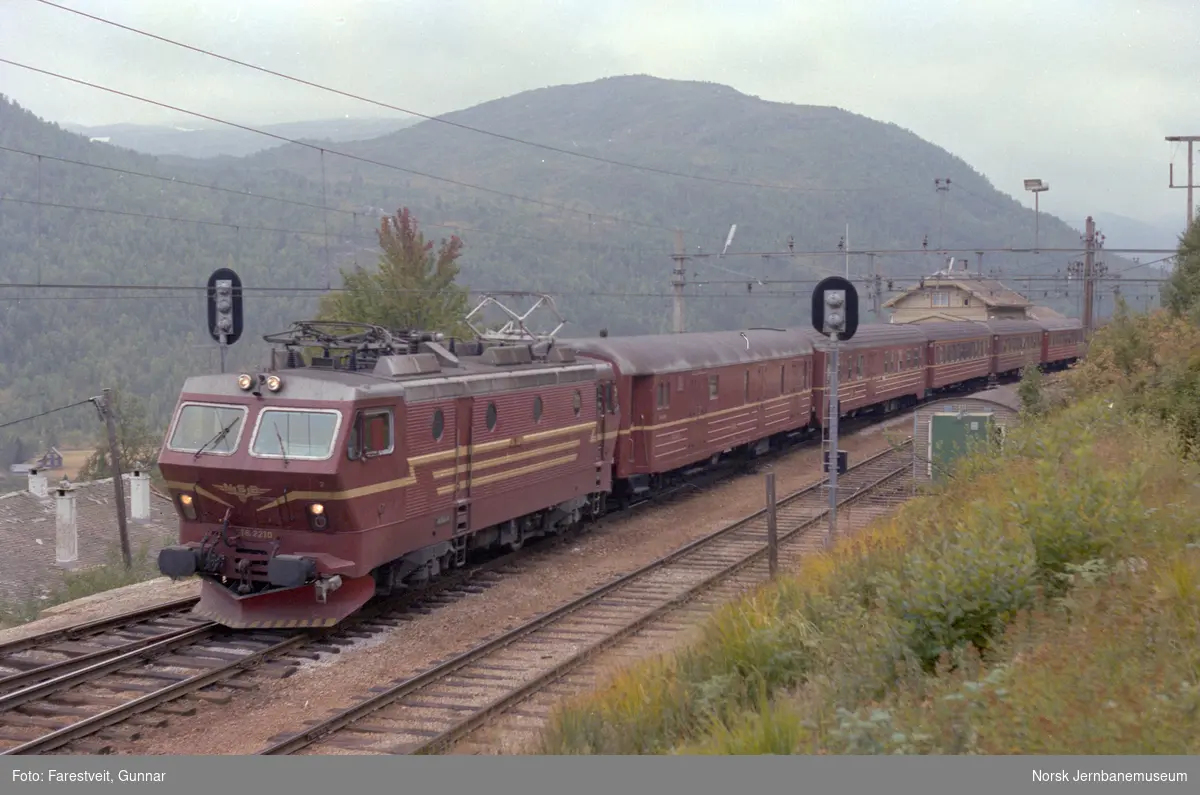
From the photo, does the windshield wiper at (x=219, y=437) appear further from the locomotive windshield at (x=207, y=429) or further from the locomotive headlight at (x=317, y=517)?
the locomotive headlight at (x=317, y=517)

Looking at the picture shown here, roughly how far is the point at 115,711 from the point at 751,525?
500 inches

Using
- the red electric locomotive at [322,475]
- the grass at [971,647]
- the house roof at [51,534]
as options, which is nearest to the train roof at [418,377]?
the red electric locomotive at [322,475]

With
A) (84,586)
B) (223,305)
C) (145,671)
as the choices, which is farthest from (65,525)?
(145,671)

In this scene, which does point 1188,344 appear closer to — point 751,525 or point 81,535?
point 751,525

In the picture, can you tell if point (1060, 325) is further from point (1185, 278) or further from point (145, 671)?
point (145, 671)

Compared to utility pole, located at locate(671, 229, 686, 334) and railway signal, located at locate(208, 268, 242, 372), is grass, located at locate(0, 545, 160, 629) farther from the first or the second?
utility pole, located at locate(671, 229, 686, 334)

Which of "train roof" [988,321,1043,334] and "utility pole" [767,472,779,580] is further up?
"train roof" [988,321,1043,334]

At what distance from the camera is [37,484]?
36406 millimetres

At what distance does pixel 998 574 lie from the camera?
9.08 m

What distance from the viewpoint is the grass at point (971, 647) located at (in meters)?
6.58

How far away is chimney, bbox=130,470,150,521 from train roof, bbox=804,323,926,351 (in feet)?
65.9

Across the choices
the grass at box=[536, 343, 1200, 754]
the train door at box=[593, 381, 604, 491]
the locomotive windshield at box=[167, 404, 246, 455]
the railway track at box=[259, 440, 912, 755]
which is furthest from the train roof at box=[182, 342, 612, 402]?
the grass at box=[536, 343, 1200, 754]

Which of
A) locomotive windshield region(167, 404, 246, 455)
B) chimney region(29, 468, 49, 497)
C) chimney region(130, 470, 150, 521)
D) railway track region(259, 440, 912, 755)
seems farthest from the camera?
chimney region(29, 468, 49, 497)

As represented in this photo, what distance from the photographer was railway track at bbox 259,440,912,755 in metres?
10.3
